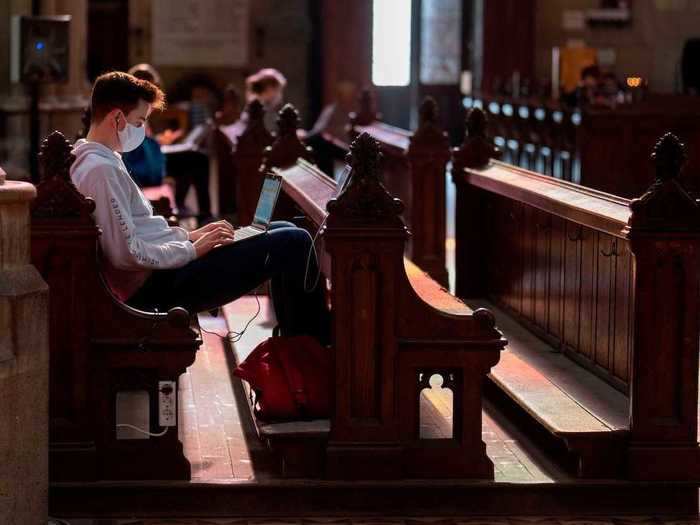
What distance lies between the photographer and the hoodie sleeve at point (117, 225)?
4750 mm

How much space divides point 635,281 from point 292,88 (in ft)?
50.9

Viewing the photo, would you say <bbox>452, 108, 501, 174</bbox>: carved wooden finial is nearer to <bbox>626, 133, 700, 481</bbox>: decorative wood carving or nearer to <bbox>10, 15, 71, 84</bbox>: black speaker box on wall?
<bbox>626, 133, 700, 481</bbox>: decorative wood carving

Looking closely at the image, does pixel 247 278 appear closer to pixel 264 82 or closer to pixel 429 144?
pixel 429 144

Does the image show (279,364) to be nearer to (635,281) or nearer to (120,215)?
(120,215)

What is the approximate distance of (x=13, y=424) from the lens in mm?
4156

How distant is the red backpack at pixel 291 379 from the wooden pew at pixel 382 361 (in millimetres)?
85

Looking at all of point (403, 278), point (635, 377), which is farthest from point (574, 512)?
point (403, 278)

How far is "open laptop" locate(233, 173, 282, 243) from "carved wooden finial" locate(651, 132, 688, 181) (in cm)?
119

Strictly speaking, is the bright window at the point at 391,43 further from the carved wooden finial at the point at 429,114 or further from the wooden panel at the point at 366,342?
the wooden panel at the point at 366,342

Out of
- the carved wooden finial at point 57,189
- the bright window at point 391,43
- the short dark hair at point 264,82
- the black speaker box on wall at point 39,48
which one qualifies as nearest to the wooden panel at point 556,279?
the carved wooden finial at point 57,189

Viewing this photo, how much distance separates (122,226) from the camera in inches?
187

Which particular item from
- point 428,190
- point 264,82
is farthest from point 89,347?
point 264,82

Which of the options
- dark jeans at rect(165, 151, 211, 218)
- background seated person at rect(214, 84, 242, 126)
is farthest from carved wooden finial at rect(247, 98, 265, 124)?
background seated person at rect(214, 84, 242, 126)

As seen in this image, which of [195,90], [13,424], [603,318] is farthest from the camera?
[195,90]
